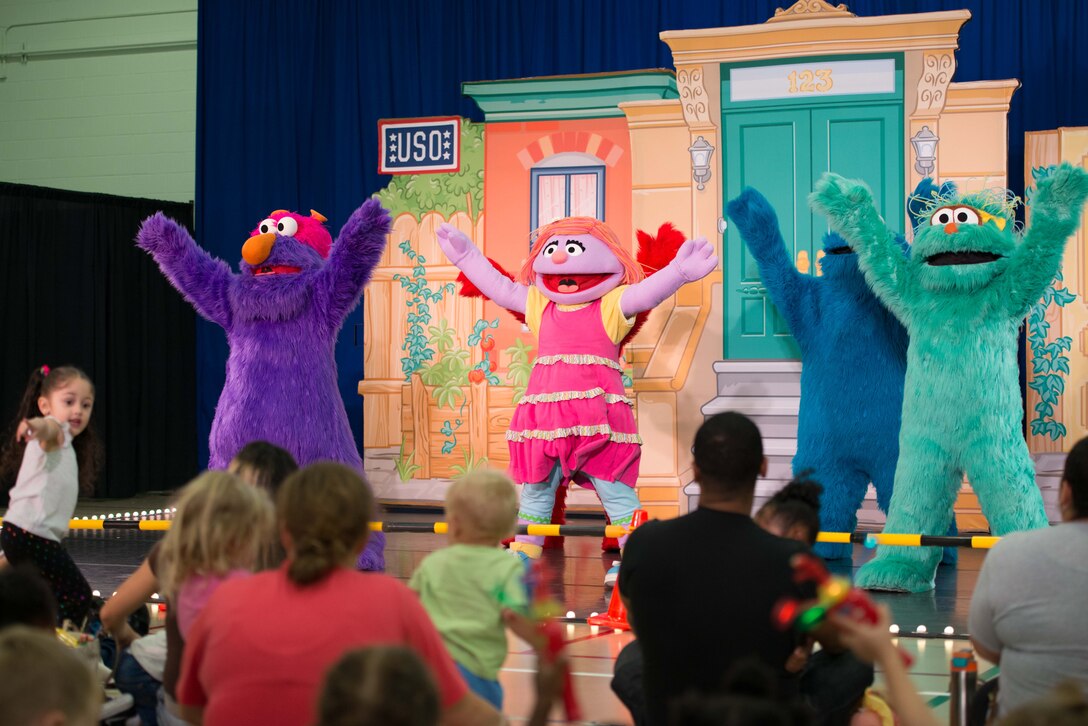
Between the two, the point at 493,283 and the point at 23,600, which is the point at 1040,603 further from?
the point at 493,283

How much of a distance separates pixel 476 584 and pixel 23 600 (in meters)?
0.85

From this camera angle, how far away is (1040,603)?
229 cm

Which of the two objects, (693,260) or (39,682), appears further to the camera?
(693,260)

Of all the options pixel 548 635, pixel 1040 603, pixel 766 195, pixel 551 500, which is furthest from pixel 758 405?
pixel 548 635

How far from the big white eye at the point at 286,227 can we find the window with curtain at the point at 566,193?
2.10 m

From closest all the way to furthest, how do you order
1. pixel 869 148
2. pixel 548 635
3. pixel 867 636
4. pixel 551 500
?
pixel 867 636 → pixel 548 635 → pixel 551 500 → pixel 869 148

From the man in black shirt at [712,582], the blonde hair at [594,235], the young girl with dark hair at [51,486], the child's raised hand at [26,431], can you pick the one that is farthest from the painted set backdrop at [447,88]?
the man in black shirt at [712,582]

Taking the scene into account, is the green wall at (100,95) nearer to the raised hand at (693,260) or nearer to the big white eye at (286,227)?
the big white eye at (286,227)

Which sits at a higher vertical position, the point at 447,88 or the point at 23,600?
the point at 447,88

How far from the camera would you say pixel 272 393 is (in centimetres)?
559

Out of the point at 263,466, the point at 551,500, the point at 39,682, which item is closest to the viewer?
the point at 39,682

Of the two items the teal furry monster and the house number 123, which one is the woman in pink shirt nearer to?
the teal furry monster

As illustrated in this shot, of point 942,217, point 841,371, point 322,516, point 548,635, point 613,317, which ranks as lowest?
point 548,635

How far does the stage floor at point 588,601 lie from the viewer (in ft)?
12.0
